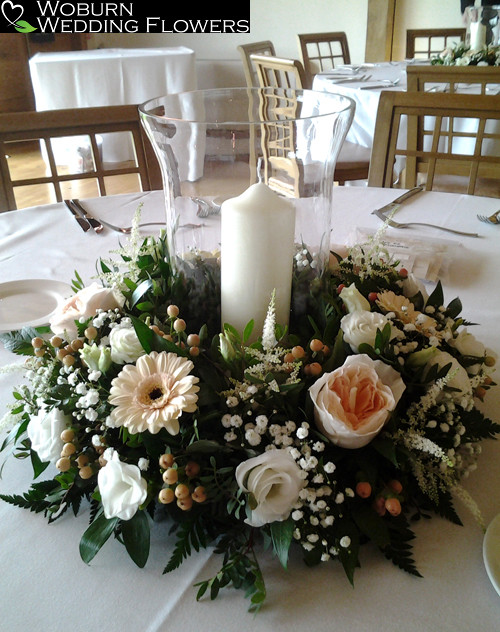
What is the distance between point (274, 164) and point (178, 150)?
0.30 feet

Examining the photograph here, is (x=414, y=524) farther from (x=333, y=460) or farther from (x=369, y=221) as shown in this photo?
(x=369, y=221)

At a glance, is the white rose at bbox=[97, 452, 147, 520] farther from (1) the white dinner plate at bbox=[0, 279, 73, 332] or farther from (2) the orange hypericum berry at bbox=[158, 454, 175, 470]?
(1) the white dinner plate at bbox=[0, 279, 73, 332]

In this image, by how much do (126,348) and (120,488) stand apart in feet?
0.40

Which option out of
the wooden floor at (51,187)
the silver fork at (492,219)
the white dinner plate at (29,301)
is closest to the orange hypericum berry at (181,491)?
the white dinner plate at (29,301)

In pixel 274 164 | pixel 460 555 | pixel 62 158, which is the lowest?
pixel 62 158

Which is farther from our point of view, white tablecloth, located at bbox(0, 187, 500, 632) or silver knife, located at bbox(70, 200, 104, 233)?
silver knife, located at bbox(70, 200, 104, 233)

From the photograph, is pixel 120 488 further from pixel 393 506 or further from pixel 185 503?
pixel 393 506

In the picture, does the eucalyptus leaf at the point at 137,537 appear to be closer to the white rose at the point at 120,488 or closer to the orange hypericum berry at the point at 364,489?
the white rose at the point at 120,488

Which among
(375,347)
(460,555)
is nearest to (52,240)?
(375,347)

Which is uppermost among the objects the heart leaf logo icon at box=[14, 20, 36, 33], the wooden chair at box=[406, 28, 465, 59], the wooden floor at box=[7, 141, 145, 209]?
the heart leaf logo icon at box=[14, 20, 36, 33]

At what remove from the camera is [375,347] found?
514mm

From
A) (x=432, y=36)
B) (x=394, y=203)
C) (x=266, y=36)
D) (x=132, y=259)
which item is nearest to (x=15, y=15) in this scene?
(x=266, y=36)

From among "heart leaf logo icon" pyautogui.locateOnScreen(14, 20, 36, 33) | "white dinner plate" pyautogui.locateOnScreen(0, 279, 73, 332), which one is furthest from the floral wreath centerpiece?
"heart leaf logo icon" pyautogui.locateOnScreen(14, 20, 36, 33)

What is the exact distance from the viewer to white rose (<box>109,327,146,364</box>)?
0.51 metres
